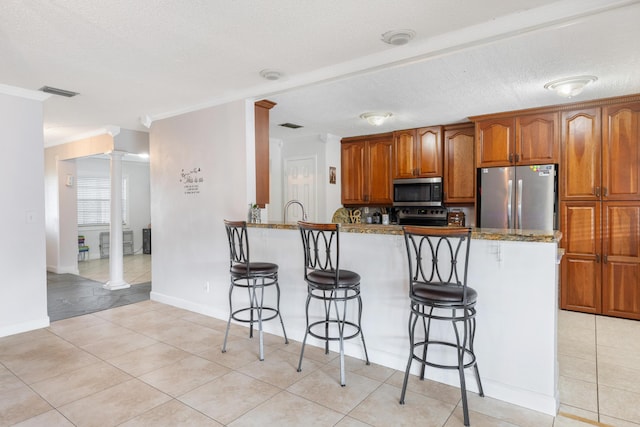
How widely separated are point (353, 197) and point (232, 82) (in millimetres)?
2907

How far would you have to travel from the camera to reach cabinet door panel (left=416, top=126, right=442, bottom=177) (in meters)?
4.94

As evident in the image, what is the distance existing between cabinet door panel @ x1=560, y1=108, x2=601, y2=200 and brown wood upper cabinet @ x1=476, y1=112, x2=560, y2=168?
0.37 ft

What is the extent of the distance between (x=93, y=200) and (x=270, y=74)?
719cm

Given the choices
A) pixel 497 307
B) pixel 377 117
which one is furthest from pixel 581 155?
pixel 497 307

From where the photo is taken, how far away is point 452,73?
9.91 feet

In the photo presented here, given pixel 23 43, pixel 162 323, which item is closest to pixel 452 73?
pixel 23 43

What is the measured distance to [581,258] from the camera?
4051 millimetres


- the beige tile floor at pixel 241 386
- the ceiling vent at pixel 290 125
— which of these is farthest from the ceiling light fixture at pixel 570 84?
the ceiling vent at pixel 290 125

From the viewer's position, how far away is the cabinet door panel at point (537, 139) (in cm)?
408

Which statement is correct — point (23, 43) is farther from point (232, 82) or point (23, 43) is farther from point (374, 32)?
point (374, 32)

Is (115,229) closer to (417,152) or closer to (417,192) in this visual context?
(417,192)

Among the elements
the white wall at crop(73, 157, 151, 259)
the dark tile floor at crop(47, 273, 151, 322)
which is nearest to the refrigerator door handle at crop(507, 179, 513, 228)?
the dark tile floor at crop(47, 273, 151, 322)

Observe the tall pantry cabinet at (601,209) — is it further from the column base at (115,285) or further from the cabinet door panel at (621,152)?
the column base at (115,285)

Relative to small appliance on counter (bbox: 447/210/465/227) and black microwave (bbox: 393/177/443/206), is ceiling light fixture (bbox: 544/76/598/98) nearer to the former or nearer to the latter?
black microwave (bbox: 393/177/443/206)
